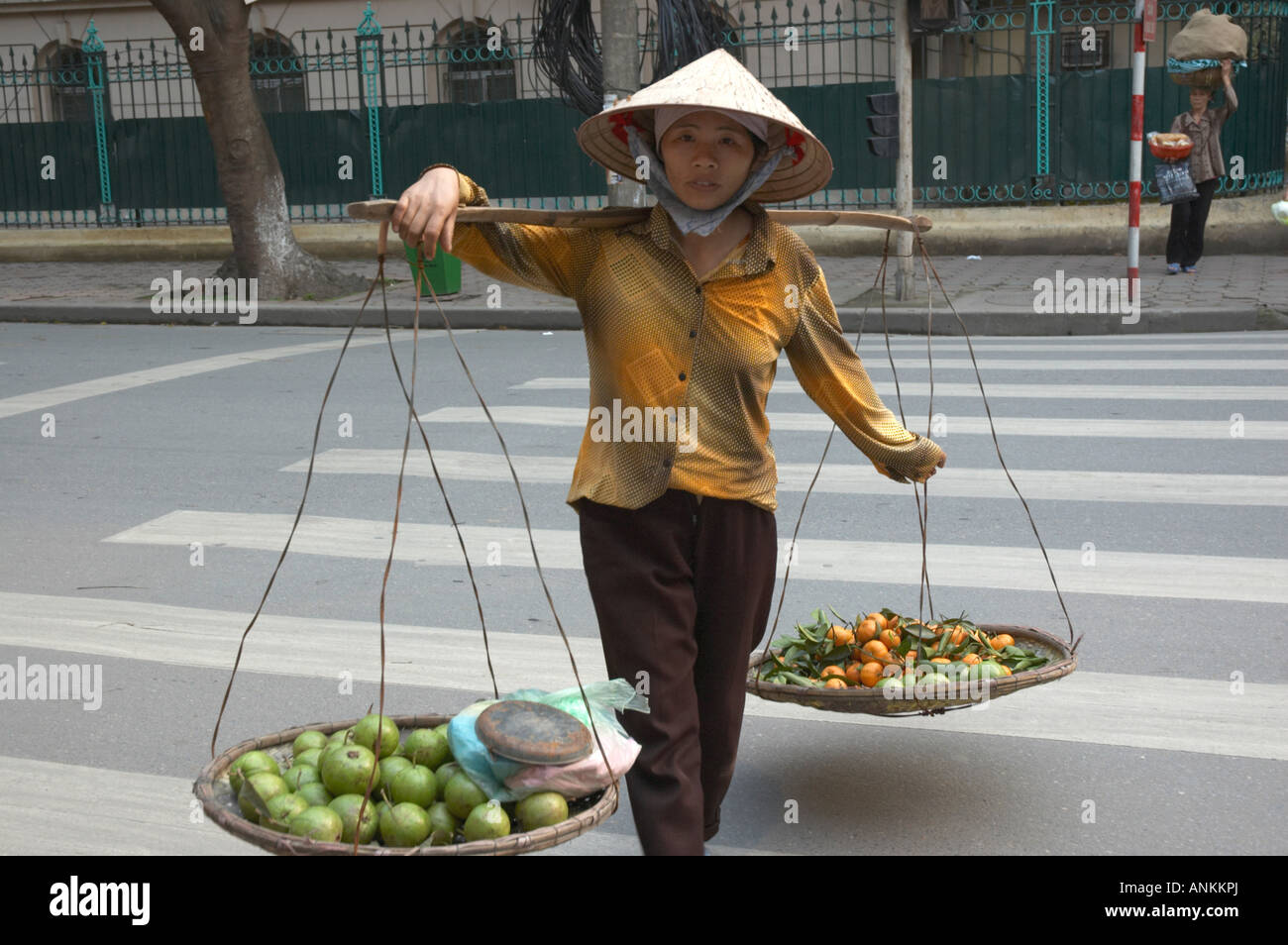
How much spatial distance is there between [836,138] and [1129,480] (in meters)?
10.9

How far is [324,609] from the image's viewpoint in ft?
16.4

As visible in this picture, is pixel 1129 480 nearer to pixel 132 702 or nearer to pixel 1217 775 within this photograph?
pixel 1217 775

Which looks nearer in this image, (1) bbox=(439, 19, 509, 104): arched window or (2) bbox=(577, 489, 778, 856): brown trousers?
(2) bbox=(577, 489, 778, 856): brown trousers

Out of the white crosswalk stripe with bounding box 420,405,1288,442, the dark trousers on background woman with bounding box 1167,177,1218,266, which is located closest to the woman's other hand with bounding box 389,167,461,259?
the white crosswalk stripe with bounding box 420,405,1288,442

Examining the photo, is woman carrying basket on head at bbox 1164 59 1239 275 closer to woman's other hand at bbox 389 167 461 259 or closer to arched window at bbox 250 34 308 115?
woman's other hand at bbox 389 167 461 259

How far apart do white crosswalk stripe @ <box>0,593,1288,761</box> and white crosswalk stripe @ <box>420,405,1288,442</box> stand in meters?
2.94

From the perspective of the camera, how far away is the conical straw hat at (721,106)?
2719 millimetres

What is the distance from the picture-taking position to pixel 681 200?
2.83 meters

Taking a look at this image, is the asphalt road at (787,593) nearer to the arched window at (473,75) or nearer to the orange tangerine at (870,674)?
the orange tangerine at (870,674)

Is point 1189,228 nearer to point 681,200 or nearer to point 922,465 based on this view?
point 922,465

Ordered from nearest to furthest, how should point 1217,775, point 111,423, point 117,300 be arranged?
point 1217,775
point 111,423
point 117,300

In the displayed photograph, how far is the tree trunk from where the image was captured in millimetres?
13312

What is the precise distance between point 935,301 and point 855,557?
7410 millimetres
